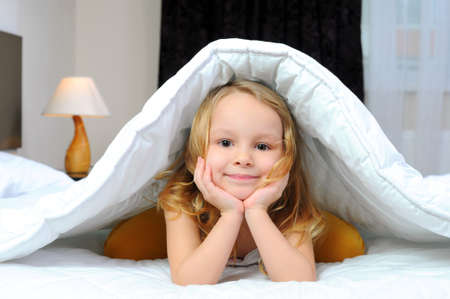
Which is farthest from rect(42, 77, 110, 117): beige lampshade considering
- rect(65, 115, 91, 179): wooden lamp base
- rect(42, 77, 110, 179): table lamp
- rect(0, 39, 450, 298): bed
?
rect(0, 39, 450, 298): bed

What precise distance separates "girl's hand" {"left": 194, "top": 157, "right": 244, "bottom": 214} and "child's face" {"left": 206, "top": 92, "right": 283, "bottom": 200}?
0.7 inches

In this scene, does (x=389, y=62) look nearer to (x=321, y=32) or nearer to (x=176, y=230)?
(x=321, y=32)

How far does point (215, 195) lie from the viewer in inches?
32.2

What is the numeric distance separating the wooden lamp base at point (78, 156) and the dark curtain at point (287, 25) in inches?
44.2

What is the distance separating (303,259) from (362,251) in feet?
0.70

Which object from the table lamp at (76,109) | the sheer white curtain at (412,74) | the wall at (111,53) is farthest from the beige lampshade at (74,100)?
the sheer white curtain at (412,74)

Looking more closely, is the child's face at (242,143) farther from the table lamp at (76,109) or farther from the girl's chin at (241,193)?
the table lamp at (76,109)

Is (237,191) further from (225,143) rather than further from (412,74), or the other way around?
(412,74)

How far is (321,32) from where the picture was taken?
3379mm

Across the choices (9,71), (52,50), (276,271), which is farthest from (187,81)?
(52,50)

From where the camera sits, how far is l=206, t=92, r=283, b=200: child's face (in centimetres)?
84

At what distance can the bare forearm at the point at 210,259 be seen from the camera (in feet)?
2.40

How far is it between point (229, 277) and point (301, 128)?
35cm

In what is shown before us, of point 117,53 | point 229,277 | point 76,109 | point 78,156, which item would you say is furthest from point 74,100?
point 229,277
